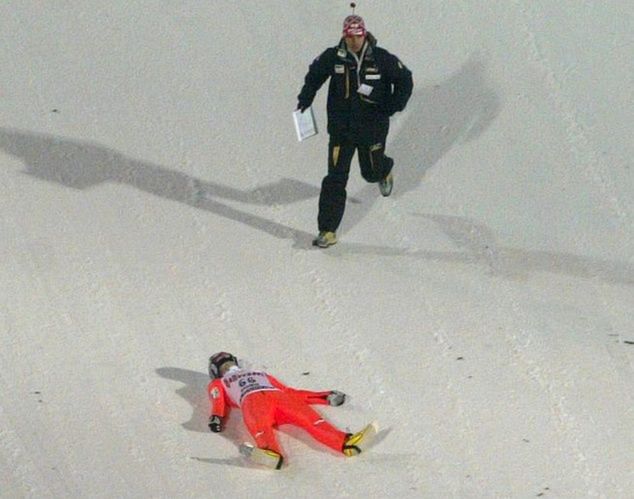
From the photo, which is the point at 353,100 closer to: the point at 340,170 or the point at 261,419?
the point at 340,170

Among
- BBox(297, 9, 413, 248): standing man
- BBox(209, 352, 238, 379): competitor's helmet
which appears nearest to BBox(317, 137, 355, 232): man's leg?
BBox(297, 9, 413, 248): standing man

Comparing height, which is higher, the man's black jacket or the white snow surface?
the man's black jacket

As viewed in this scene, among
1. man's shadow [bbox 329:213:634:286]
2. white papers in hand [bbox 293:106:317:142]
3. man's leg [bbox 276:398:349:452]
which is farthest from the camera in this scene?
man's shadow [bbox 329:213:634:286]

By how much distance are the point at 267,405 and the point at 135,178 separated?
2.84 m

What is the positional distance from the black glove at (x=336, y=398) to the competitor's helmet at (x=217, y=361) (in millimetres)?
572

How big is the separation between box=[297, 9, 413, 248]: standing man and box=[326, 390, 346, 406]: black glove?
1.77 metres

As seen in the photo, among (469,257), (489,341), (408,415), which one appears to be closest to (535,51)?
(469,257)

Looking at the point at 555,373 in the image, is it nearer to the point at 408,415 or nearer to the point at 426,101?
the point at 408,415

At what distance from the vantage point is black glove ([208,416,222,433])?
25.0ft

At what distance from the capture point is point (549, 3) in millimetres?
11695

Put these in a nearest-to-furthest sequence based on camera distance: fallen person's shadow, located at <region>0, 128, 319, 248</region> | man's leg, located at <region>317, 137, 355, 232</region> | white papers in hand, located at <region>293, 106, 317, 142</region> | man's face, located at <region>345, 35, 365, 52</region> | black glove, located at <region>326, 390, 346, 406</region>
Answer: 1. black glove, located at <region>326, 390, 346, 406</region>
2. man's face, located at <region>345, 35, 365, 52</region>
3. white papers in hand, located at <region>293, 106, 317, 142</region>
4. man's leg, located at <region>317, 137, 355, 232</region>
5. fallen person's shadow, located at <region>0, 128, 319, 248</region>

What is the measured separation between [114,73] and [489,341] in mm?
3913

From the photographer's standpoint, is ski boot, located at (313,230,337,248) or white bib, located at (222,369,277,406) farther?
ski boot, located at (313,230,337,248)

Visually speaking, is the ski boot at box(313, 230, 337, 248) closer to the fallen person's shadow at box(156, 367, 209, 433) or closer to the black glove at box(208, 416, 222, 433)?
the fallen person's shadow at box(156, 367, 209, 433)
